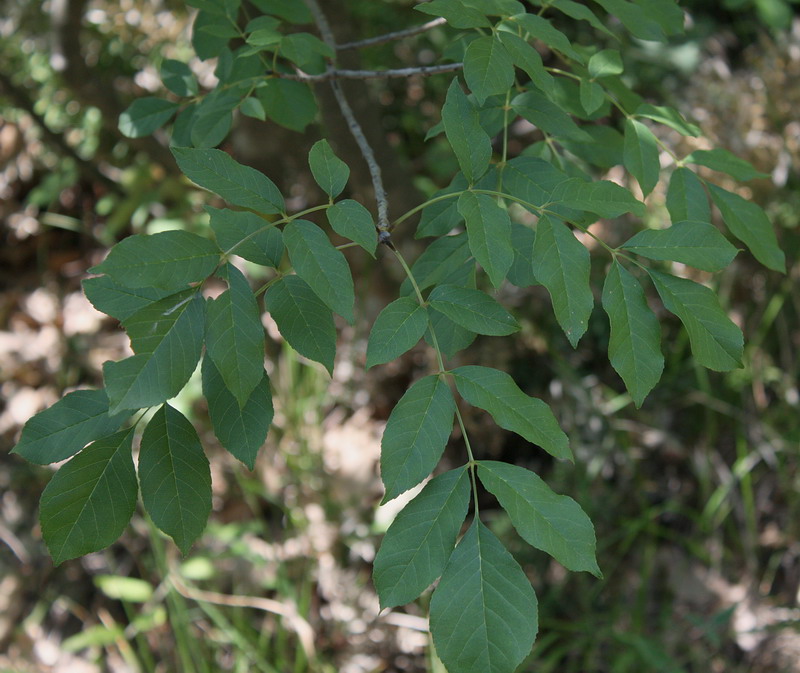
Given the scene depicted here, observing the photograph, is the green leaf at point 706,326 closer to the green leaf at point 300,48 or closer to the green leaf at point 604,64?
the green leaf at point 604,64

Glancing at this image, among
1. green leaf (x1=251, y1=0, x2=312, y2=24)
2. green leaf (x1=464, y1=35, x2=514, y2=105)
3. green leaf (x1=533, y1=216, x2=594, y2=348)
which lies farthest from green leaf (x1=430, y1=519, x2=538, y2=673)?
green leaf (x1=251, y1=0, x2=312, y2=24)

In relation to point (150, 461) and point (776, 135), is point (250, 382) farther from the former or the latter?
point (776, 135)

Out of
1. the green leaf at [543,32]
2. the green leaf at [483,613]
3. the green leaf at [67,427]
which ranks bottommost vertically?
the green leaf at [483,613]

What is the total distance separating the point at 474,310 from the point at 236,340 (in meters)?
0.24

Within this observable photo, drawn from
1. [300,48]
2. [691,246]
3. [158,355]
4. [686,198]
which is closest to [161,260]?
[158,355]

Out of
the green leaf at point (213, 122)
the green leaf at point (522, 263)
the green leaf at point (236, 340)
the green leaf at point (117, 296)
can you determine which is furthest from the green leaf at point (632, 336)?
the green leaf at point (213, 122)

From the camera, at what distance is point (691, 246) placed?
79cm

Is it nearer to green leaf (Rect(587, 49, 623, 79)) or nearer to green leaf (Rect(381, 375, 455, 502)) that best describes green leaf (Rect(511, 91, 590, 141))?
green leaf (Rect(587, 49, 623, 79))

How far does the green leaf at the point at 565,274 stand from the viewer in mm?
730

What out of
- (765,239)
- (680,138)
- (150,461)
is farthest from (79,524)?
(680,138)

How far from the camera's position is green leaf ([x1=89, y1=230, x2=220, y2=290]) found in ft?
2.27

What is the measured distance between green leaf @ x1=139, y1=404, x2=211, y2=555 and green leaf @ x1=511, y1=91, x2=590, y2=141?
53 cm

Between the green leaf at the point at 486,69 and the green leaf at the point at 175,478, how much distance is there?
44 cm

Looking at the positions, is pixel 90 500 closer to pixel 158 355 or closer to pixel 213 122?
pixel 158 355
